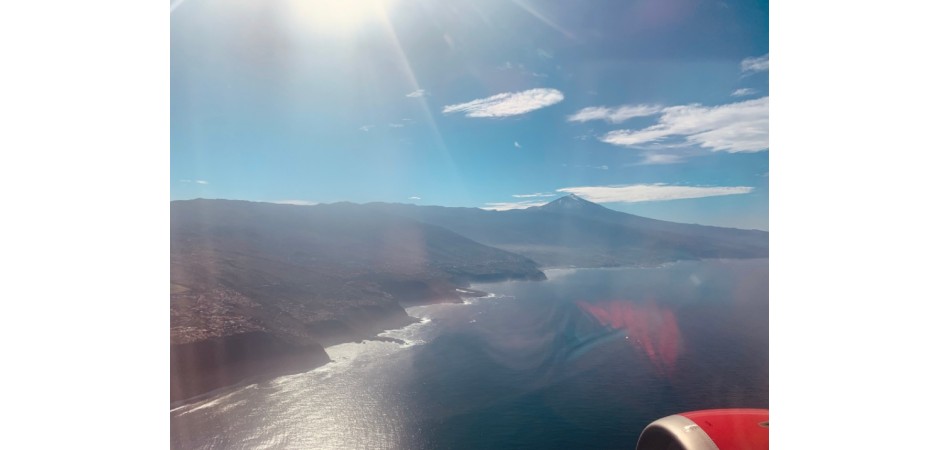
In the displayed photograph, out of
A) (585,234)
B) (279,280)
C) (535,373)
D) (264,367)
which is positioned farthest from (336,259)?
(585,234)

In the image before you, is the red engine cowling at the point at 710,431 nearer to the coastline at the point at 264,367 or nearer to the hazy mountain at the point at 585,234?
the hazy mountain at the point at 585,234

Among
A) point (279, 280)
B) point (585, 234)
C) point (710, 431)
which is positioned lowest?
point (710, 431)

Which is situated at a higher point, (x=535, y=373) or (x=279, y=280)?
(x=279, y=280)

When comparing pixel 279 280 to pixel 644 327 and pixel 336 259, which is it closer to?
pixel 336 259

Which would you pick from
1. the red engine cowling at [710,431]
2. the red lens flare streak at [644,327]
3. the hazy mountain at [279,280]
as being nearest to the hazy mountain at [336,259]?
the hazy mountain at [279,280]
